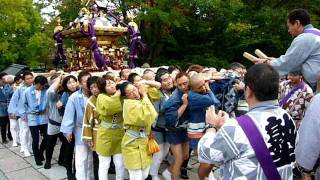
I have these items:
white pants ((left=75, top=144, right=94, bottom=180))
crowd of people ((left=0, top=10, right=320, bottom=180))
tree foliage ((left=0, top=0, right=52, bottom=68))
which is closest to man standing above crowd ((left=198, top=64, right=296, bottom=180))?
crowd of people ((left=0, top=10, right=320, bottom=180))

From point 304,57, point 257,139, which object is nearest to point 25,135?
point 304,57

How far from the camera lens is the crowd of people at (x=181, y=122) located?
1838 mm

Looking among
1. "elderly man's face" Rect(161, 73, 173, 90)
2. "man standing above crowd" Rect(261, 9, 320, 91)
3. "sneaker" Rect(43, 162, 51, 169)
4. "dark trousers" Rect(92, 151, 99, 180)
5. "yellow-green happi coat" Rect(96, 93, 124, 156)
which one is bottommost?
"sneaker" Rect(43, 162, 51, 169)

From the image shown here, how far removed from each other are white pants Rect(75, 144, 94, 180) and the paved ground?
52cm

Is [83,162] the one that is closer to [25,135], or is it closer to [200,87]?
[200,87]

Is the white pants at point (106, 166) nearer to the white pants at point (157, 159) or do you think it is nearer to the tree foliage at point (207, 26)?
the white pants at point (157, 159)

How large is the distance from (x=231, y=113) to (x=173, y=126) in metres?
1.21

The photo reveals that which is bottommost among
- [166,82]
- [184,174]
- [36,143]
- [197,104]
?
[184,174]

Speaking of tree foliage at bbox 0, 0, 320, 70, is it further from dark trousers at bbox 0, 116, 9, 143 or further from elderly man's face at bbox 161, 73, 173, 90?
elderly man's face at bbox 161, 73, 173, 90

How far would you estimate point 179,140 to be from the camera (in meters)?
4.31

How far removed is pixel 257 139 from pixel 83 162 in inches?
122

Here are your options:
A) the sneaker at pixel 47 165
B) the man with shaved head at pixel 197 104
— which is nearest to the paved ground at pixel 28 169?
the sneaker at pixel 47 165

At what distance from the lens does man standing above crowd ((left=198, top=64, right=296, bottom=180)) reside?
5.90 ft

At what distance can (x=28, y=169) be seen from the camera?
5.51 meters
